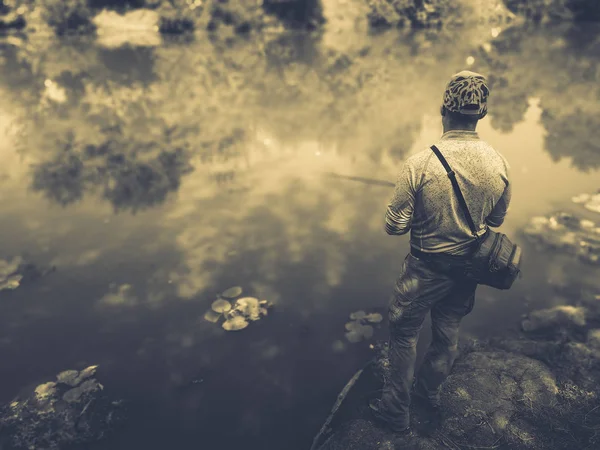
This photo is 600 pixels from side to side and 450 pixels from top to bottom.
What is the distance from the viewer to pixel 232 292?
6051 mm

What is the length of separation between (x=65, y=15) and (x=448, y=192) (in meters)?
43.4

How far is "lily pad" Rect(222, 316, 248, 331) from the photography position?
5.48 meters

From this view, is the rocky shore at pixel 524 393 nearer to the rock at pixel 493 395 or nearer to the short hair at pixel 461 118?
the rock at pixel 493 395

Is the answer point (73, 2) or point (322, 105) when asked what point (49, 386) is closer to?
point (322, 105)

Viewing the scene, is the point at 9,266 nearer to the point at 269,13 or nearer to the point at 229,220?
the point at 229,220

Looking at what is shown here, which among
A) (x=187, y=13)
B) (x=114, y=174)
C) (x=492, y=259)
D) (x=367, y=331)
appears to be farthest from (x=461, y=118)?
(x=187, y=13)

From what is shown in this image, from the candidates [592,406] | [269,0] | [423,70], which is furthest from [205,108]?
[269,0]

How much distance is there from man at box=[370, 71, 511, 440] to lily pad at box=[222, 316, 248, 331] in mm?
2255

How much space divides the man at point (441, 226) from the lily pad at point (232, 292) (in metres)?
2.80

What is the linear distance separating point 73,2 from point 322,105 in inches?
1309

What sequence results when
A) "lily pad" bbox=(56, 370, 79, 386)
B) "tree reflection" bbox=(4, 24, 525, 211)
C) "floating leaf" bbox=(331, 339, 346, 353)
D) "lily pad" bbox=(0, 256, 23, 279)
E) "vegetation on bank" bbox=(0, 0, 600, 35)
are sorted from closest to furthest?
"lily pad" bbox=(56, 370, 79, 386), "floating leaf" bbox=(331, 339, 346, 353), "lily pad" bbox=(0, 256, 23, 279), "tree reflection" bbox=(4, 24, 525, 211), "vegetation on bank" bbox=(0, 0, 600, 35)

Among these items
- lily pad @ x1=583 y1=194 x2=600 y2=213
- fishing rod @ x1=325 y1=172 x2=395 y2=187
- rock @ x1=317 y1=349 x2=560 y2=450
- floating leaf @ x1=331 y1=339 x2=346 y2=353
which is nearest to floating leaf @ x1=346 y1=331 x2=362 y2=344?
floating leaf @ x1=331 y1=339 x2=346 y2=353

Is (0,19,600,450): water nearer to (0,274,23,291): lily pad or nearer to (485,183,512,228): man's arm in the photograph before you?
(0,274,23,291): lily pad

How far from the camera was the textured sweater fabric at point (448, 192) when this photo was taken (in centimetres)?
305
